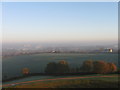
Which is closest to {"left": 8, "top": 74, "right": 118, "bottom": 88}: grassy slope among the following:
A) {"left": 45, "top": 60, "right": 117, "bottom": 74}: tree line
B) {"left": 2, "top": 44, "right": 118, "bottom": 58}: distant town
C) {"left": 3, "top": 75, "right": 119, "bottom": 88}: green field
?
{"left": 3, "top": 75, "right": 119, "bottom": 88}: green field

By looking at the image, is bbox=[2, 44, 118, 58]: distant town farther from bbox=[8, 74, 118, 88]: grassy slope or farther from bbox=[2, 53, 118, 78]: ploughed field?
bbox=[8, 74, 118, 88]: grassy slope

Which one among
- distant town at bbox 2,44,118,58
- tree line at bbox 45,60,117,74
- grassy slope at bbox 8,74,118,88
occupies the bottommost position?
grassy slope at bbox 8,74,118,88

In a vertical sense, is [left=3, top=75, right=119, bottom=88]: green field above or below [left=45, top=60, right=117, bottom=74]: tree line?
below

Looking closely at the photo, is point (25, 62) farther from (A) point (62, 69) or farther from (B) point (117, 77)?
(B) point (117, 77)

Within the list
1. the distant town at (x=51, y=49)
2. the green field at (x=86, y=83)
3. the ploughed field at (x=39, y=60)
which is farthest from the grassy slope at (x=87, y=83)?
the distant town at (x=51, y=49)

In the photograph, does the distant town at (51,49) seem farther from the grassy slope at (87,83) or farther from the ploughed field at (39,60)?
the grassy slope at (87,83)

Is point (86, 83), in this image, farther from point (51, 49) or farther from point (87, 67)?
point (51, 49)

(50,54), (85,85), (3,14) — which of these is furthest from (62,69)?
(3,14)

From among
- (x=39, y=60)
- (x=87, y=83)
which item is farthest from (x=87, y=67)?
(x=39, y=60)
